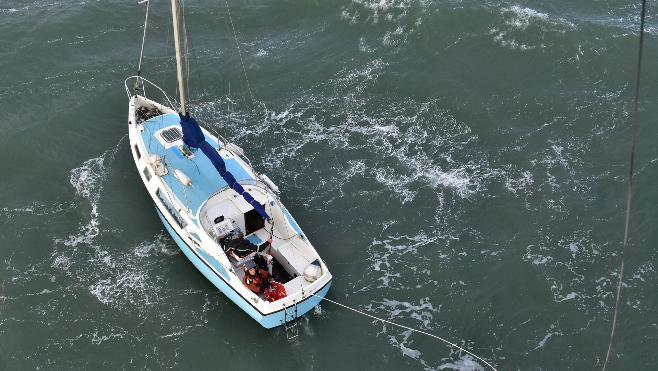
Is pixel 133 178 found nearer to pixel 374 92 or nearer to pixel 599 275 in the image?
pixel 374 92

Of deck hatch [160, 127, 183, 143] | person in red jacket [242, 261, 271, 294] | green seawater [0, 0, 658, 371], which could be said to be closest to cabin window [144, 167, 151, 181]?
deck hatch [160, 127, 183, 143]

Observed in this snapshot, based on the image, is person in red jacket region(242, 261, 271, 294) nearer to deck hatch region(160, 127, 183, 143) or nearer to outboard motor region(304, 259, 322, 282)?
outboard motor region(304, 259, 322, 282)

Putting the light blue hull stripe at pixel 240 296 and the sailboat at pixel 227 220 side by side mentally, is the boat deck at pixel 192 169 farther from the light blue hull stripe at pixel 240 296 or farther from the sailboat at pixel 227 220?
the light blue hull stripe at pixel 240 296

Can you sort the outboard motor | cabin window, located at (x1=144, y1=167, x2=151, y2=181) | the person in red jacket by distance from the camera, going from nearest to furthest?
the person in red jacket < the outboard motor < cabin window, located at (x1=144, y1=167, x2=151, y2=181)

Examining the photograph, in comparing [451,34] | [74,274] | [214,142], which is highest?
[451,34]

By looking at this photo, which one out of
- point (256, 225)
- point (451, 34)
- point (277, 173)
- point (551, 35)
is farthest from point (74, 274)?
point (551, 35)

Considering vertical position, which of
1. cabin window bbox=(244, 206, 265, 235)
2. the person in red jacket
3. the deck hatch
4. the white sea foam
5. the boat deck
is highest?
the white sea foam

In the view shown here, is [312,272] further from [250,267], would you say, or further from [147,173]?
[147,173]
